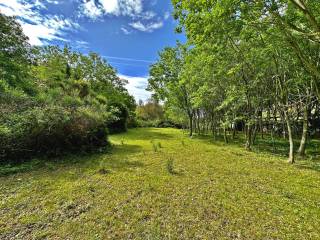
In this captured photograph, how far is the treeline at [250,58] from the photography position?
4.69 m

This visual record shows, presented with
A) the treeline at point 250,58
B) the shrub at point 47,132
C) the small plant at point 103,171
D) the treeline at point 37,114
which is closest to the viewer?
the treeline at point 250,58

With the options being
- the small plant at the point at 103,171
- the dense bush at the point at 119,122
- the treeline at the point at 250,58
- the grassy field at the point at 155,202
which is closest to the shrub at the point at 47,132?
the grassy field at the point at 155,202

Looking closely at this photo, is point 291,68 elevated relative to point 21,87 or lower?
elevated

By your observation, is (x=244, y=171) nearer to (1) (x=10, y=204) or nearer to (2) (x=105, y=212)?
(2) (x=105, y=212)

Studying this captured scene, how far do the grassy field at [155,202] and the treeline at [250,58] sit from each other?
3295mm

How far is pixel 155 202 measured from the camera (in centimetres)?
412

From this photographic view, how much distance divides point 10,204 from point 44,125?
3786 mm

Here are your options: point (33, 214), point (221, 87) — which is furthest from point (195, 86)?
point (33, 214)

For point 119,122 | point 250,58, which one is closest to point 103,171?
point 250,58

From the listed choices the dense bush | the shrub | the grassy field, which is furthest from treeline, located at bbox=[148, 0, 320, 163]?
the shrub

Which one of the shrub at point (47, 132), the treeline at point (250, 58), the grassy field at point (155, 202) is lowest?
the grassy field at point (155, 202)

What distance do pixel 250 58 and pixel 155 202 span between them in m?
8.78

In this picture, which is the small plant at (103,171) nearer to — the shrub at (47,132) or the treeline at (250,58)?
the shrub at (47,132)

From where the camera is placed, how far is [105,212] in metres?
3.67
